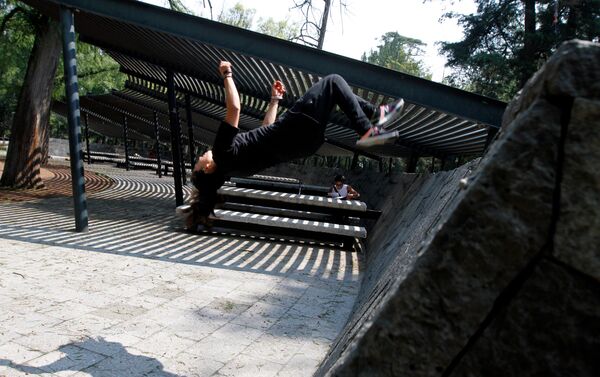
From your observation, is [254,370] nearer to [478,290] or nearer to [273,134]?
[273,134]

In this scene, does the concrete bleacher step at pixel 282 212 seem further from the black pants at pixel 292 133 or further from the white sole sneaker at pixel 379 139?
the white sole sneaker at pixel 379 139

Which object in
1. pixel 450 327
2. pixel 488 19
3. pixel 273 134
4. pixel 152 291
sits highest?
pixel 488 19

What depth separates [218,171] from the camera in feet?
12.0

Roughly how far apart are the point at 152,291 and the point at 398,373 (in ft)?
12.6

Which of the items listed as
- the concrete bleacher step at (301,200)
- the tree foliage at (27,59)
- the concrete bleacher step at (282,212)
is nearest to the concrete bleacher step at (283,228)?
the concrete bleacher step at (301,200)

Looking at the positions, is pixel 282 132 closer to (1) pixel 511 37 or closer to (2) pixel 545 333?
(2) pixel 545 333

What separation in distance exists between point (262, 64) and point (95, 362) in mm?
5934

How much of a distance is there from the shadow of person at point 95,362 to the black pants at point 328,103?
221 centimetres

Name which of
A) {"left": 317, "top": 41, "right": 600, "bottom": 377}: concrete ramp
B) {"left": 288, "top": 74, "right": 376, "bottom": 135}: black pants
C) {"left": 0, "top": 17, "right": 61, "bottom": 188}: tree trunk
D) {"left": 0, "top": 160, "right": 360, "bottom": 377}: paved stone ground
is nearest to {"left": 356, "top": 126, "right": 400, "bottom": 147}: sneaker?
{"left": 288, "top": 74, "right": 376, "bottom": 135}: black pants

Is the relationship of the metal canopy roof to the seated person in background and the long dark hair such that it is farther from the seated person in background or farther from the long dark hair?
the long dark hair

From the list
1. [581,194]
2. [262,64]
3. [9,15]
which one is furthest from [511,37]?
[581,194]

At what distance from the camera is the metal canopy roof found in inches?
233

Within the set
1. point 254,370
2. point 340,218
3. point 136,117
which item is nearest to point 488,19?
point 340,218

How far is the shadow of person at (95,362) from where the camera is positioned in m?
2.79
